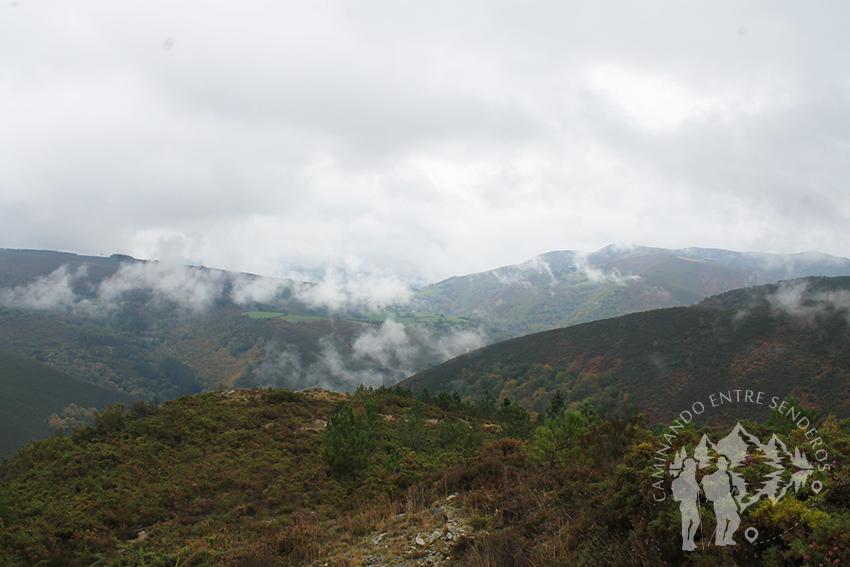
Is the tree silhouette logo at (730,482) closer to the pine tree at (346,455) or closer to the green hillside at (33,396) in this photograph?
the pine tree at (346,455)

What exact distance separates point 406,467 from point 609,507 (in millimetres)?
10503

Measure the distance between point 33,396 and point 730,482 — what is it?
Result: 8585 inches

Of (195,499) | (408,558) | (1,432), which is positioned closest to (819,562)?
(408,558)

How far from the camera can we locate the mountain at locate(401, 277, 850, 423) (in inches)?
3939

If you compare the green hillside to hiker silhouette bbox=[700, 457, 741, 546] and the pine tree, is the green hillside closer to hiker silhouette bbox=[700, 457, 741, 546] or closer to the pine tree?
the pine tree

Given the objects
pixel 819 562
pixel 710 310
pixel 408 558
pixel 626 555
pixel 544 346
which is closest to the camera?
pixel 819 562

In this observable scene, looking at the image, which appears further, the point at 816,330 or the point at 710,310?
the point at 710,310

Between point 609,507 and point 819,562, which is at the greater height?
point 819,562

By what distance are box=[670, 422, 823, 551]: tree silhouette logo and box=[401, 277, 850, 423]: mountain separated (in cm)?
8949

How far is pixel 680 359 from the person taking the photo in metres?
120

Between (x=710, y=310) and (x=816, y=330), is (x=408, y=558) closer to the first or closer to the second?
(x=816, y=330)

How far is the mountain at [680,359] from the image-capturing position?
10006 centimetres

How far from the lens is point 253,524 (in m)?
12.2

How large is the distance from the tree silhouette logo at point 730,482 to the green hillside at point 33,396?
551 feet
